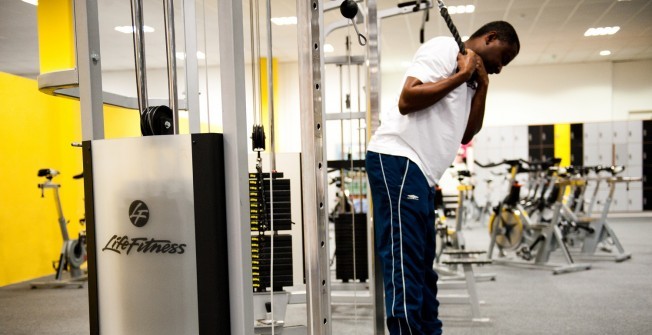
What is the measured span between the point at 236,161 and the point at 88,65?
0.50 metres

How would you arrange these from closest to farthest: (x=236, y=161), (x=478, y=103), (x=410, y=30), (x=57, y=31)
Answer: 1. (x=236, y=161)
2. (x=478, y=103)
3. (x=57, y=31)
4. (x=410, y=30)

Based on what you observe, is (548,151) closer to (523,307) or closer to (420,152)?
(523,307)

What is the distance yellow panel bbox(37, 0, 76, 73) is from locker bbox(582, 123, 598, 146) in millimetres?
9653

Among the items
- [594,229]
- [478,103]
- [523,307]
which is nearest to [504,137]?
[594,229]

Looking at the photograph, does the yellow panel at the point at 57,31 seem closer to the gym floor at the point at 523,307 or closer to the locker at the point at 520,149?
the gym floor at the point at 523,307

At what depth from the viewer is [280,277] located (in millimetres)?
2322

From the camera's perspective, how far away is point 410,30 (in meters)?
8.83

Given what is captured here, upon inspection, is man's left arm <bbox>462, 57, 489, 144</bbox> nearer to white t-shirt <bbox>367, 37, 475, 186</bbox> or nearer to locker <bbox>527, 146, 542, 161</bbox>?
white t-shirt <bbox>367, 37, 475, 186</bbox>

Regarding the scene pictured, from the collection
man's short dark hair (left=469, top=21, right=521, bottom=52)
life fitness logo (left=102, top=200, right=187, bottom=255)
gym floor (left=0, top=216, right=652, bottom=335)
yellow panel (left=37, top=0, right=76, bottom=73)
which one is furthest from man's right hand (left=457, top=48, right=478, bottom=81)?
yellow panel (left=37, top=0, right=76, bottom=73)

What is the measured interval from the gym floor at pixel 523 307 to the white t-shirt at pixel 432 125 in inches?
42.5

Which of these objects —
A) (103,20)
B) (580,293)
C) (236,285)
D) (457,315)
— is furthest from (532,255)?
(103,20)

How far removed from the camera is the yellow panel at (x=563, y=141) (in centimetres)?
1131

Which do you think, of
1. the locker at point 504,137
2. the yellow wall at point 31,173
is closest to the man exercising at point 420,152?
the yellow wall at point 31,173

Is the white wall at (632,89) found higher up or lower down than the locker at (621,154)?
higher up
